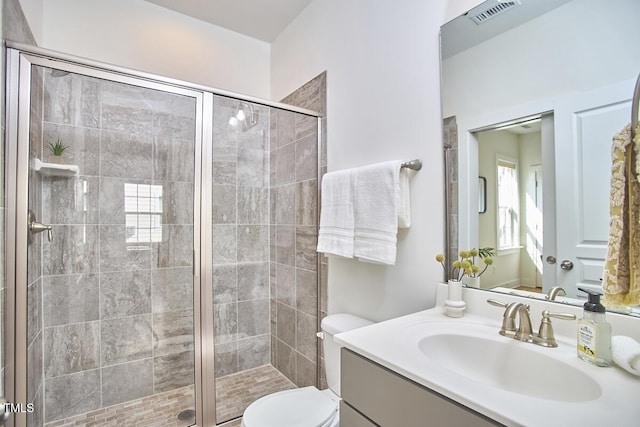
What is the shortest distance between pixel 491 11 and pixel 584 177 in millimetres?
667

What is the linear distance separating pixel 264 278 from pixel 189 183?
0.90 metres

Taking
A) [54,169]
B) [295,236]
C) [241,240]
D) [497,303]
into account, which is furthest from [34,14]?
[497,303]

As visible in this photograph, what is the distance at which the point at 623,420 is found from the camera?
0.52 m

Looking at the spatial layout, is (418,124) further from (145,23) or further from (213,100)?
(145,23)

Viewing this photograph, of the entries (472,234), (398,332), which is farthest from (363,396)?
(472,234)

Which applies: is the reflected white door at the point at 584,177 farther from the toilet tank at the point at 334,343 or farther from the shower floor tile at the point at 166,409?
the shower floor tile at the point at 166,409

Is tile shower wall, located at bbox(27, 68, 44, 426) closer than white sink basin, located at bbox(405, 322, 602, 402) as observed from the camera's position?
No

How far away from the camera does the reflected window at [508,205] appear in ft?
3.42

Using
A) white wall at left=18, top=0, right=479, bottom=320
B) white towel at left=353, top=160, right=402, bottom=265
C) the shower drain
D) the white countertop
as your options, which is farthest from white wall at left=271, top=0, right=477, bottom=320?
the shower drain

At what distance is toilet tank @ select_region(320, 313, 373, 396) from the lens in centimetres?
141

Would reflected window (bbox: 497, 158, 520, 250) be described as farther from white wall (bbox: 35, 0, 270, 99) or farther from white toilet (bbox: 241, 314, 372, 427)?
white wall (bbox: 35, 0, 270, 99)

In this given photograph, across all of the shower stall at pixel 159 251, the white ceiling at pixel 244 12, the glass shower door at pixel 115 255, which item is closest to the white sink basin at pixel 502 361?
the shower stall at pixel 159 251

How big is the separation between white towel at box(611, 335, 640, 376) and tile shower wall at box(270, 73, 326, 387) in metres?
1.41

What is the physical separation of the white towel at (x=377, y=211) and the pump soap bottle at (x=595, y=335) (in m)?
0.61
